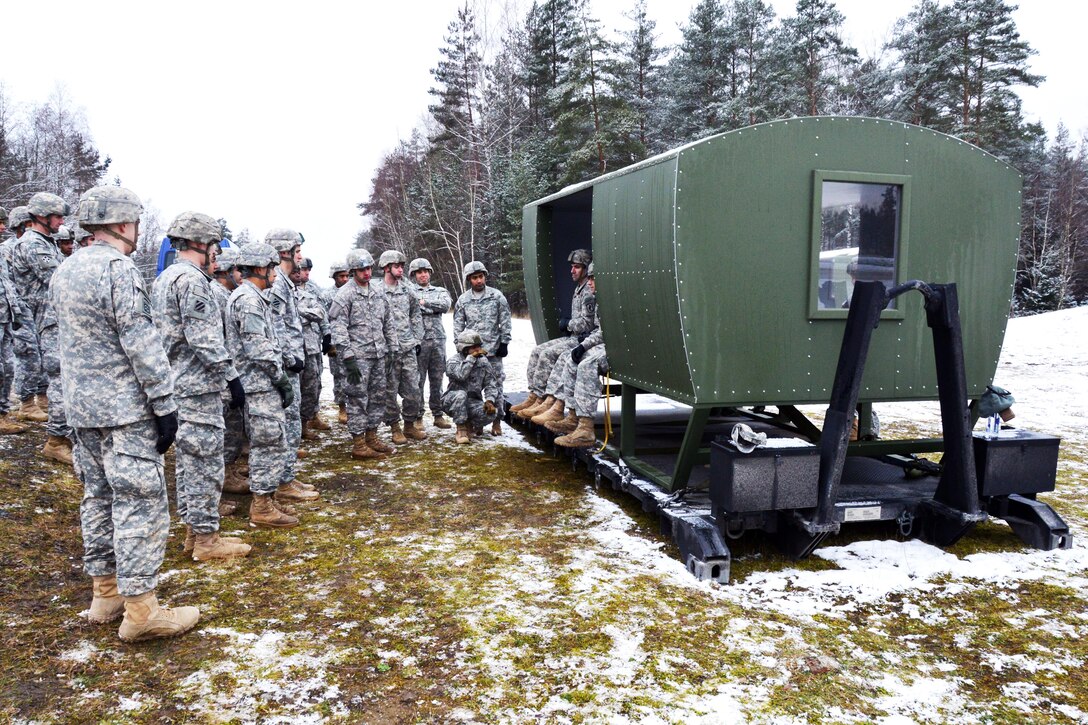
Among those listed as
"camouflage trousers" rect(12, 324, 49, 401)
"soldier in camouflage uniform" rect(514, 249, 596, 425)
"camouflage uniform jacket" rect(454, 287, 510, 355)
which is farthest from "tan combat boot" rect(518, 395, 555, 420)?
"camouflage trousers" rect(12, 324, 49, 401)

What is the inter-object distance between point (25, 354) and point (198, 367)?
158 inches

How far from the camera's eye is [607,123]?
971 inches

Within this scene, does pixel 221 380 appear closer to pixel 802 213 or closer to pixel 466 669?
pixel 466 669

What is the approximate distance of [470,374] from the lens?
842 centimetres

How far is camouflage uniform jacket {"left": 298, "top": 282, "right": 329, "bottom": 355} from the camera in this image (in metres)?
7.76

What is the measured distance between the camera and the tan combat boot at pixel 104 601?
3.76m

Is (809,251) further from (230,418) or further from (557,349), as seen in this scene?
(230,418)

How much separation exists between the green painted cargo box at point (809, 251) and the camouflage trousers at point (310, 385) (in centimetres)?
411

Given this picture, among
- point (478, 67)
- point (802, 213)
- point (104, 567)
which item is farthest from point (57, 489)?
point (478, 67)

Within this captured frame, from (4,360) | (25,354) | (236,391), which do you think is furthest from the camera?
(25,354)

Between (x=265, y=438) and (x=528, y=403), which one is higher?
(x=265, y=438)

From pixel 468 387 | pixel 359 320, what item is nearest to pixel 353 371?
pixel 359 320

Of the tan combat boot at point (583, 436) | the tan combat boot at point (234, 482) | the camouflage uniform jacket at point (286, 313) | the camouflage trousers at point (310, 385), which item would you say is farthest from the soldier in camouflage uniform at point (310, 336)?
the tan combat boot at point (583, 436)

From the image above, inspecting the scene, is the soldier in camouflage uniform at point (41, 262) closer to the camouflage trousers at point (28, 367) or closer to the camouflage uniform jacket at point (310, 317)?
the camouflage trousers at point (28, 367)
